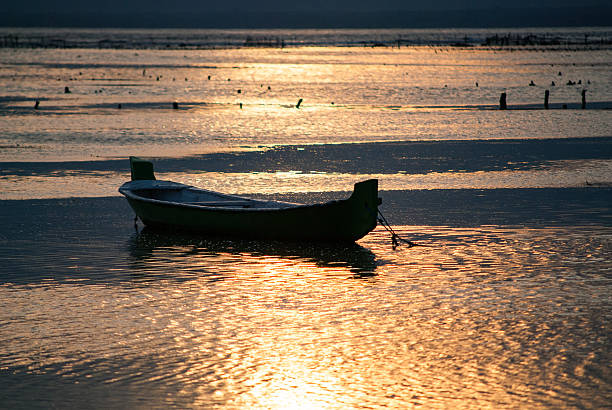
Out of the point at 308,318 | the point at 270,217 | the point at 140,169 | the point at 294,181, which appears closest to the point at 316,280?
the point at 308,318

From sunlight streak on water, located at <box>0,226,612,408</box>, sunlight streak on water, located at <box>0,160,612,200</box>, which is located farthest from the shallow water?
sunlight streak on water, located at <box>0,160,612,200</box>

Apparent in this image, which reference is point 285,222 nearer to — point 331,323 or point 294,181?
point 331,323

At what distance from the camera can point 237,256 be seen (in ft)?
60.2

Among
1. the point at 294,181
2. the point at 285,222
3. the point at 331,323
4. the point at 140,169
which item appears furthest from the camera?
the point at 294,181

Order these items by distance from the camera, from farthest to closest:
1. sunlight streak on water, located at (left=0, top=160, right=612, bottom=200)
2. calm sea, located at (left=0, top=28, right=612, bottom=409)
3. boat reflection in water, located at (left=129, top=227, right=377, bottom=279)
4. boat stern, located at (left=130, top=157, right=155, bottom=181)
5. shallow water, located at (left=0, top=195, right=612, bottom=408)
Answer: sunlight streak on water, located at (left=0, top=160, right=612, bottom=200) → boat stern, located at (left=130, top=157, right=155, bottom=181) → boat reflection in water, located at (left=129, top=227, right=377, bottom=279) → calm sea, located at (left=0, top=28, right=612, bottom=409) → shallow water, located at (left=0, top=195, right=612, bottom=408)

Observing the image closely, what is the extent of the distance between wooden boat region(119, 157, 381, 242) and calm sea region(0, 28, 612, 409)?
321 mm

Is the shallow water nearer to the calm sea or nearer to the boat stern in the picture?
the calm sea

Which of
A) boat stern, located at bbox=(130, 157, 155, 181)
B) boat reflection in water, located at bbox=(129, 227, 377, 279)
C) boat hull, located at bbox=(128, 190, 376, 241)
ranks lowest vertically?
boat reflection in water, located at bbox=(129, 227, 377, 279)

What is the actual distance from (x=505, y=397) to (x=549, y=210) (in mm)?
12778

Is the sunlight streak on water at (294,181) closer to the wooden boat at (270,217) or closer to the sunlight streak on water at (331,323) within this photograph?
the wooden boat at (270,217)

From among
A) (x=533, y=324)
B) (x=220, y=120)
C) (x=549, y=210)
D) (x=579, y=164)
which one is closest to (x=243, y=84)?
(x=220, y=120)

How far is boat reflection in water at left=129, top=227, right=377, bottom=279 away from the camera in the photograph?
56.6 feet

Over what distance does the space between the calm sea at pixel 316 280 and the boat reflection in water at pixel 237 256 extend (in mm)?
78

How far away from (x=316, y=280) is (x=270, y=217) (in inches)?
130
